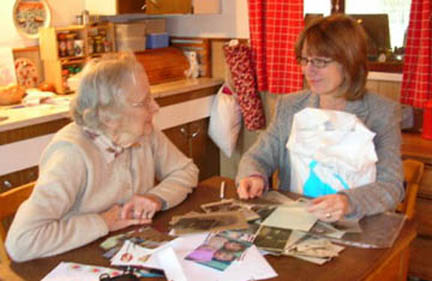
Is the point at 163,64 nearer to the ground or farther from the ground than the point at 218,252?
farther from the ground

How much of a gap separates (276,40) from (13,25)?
1.63 metres

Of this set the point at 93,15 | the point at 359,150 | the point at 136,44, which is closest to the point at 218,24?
the point at 136,44

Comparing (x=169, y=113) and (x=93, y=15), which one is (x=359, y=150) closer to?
(x=169, y=113)

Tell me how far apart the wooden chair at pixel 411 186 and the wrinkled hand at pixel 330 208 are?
48 cm

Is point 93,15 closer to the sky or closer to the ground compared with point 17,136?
closer to the sky

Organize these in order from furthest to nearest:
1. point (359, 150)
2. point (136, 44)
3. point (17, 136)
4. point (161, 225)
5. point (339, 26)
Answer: point (136, 44)
point (17, 136)
point (339, 26)
point (359, 150)
point (161, 225)

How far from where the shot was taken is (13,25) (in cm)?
313

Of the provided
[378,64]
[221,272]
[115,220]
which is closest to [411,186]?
[221,272]

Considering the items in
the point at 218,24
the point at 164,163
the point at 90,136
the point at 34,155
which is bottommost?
the point at 34,155

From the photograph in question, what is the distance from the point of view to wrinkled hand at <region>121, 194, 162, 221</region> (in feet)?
5.04

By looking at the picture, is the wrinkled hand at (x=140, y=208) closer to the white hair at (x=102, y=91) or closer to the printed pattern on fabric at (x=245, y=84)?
the white hair at (x=102, y=91)

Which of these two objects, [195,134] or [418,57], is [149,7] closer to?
[195,134]

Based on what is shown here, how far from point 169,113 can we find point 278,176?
1.52m

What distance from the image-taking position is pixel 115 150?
1584 millimetres
